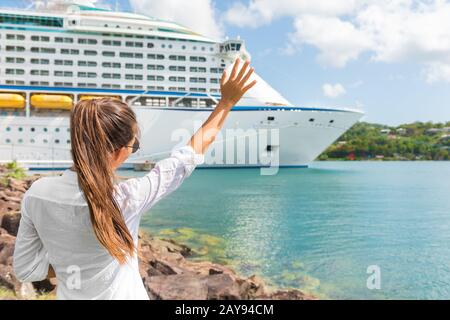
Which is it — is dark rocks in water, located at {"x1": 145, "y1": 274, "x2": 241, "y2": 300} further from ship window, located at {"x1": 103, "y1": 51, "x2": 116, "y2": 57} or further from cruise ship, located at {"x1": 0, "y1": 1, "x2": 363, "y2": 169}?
ship window, located at {"x1": 103, "y1": 51, "x2": 116, "y2": 57}

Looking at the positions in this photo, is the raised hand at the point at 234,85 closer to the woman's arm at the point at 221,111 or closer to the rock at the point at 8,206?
the woman's arm at the point at 221,111

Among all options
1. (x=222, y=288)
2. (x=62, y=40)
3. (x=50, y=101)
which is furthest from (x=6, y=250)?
(x=62, y=40)

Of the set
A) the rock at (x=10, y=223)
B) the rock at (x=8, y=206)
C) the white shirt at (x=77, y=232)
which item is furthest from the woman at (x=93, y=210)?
the rock at (x=8, y=206)

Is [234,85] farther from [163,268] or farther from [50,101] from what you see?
[50,101]

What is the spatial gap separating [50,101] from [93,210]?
2053 centimetres

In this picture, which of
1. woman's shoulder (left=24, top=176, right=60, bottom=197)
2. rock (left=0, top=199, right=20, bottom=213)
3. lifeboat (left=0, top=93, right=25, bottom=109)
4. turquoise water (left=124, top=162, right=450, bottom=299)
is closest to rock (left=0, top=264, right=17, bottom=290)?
woman's shoulder (left=24, top=176, right=60, bottom=197)

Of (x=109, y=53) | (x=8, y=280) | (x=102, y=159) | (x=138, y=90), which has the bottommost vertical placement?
(x=8, y=280)

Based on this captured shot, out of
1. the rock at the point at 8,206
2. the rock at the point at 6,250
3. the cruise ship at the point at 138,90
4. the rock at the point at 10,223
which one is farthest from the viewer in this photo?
the cruise ship at the point at 138,90

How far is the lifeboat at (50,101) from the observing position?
19.3 m

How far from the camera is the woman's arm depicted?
94 cm

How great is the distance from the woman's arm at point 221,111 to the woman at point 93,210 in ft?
0.18

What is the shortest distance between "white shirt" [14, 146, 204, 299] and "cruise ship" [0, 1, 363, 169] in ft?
59.6

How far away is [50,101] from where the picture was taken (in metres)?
19.5
